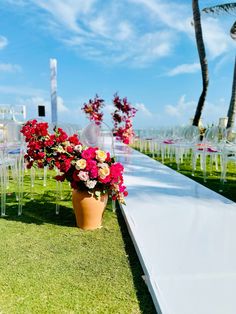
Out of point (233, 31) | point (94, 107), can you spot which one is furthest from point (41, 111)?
point (233, 31)

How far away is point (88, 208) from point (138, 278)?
930 millimetres

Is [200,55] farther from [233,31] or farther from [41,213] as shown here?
[41,213]

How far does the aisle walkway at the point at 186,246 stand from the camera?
1562 mm

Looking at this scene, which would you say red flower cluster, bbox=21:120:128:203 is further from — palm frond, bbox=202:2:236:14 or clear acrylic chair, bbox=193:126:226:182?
palm frond, bbox=202:2:236:14

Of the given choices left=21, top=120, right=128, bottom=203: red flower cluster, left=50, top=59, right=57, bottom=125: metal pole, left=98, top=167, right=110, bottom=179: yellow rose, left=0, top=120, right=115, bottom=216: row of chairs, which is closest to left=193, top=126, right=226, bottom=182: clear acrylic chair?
left=0, top=120, right=115, bottom=216: row of chairs

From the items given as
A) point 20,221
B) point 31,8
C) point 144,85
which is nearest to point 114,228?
point 20,221

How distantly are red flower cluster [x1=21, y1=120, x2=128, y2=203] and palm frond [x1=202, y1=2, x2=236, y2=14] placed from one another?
10.1 m

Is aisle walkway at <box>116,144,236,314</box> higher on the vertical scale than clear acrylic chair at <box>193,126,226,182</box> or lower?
lower

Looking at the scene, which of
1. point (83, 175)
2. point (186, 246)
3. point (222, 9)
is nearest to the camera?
point (186, 246)

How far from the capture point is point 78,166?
2.56 meters

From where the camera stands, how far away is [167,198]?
3545 millimetres

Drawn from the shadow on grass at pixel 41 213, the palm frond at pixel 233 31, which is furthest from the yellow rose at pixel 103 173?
the palm frond at pixel 233 31

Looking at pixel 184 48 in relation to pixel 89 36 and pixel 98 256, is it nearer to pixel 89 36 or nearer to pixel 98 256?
pixel 89 36

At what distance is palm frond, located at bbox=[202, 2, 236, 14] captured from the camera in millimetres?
10477
